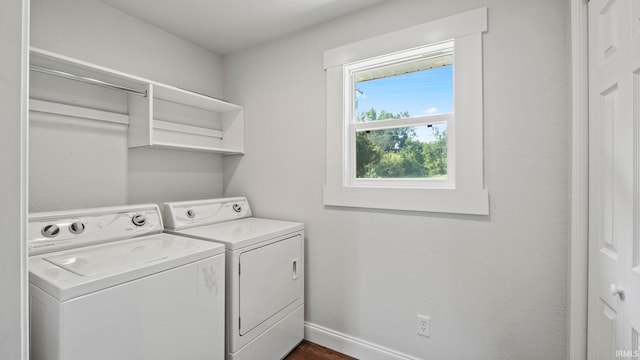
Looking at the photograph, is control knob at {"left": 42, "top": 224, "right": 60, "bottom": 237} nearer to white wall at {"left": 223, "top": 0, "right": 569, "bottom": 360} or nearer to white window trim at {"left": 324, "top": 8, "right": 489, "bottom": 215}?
white wall at {"left": 223, "top": 0, "right": 569, "bottom": 360}

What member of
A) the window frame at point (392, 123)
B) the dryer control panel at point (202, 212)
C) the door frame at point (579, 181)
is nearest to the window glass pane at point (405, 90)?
the window frame at point (392, 123)

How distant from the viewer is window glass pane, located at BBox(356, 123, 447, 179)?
1.76 meters

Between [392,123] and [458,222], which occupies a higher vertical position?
[392,123]

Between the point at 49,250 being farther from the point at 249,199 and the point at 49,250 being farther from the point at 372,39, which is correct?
the point at 372,39

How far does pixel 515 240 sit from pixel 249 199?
77.0 inches

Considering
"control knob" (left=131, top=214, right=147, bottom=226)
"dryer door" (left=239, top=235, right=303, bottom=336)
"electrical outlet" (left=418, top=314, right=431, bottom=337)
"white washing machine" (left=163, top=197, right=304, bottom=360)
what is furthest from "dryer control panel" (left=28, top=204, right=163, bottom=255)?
"electrical outlet" (left=418, top=314, right=431, bottom=337)

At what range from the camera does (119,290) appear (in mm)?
1084

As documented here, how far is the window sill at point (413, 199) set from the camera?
61.4 inches

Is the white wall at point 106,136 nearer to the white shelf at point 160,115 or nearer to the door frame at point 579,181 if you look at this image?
the white shelf at point 160,115

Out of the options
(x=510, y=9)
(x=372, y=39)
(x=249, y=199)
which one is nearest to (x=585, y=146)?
A: (x=510, y=9)

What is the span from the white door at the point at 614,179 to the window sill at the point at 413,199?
488 millimetres

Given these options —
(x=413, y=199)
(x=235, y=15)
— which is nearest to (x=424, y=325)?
(x=413, y=199)

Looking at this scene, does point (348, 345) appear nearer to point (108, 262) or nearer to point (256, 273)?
point (256, 273)

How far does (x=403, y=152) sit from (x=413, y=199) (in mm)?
346
